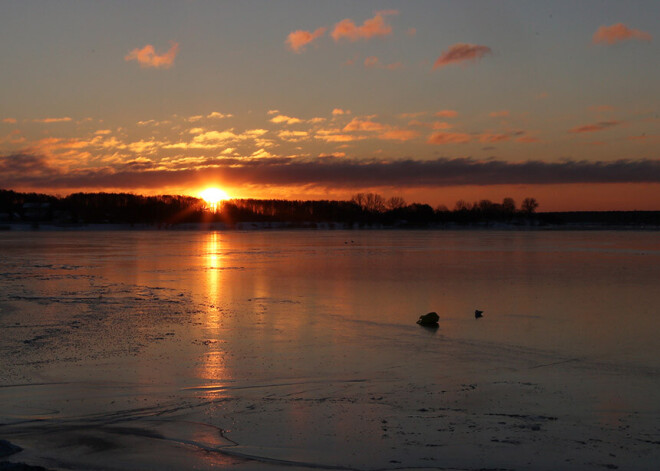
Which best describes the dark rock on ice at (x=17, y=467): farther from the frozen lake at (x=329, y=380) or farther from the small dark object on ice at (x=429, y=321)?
the small dark object on ice at (x=429, y=321)

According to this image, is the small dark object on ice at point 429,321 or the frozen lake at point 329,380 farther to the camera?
the small dark object on ice at point 429,321

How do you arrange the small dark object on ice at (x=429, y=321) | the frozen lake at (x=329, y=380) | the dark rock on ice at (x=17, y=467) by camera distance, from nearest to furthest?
the dark rock on ice at (x=17, y=467)
the frozen lake at (x=329, y=380)
the small dark object on ice at (x=429, y=321)

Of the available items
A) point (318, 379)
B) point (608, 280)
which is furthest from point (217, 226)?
point (318, 379)

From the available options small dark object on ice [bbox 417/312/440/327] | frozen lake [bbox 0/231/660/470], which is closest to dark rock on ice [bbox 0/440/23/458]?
frozen lake [bbox 0/231/660/470]

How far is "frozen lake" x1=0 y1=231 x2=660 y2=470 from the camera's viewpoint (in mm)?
4441

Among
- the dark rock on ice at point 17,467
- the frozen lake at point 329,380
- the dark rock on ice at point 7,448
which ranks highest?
the dark rock on ice at point 17,467

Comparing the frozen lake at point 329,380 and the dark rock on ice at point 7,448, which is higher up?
the dark rock on ice at point 7,448

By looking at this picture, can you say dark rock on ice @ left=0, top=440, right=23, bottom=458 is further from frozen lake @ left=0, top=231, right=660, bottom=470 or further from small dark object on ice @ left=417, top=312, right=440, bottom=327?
small dark object on ice @ left=417, top=312, right=440, bottom=327

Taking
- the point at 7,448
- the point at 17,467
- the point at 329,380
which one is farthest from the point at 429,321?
the point at 17,467

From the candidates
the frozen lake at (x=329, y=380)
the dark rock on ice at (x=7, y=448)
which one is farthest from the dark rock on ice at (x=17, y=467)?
the dark rock on ice at (x=7, y=448)

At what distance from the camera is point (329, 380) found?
20.9 feet

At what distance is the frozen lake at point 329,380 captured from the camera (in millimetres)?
4441

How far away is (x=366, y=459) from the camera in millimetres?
4312

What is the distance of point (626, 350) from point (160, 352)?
5.73 meters
